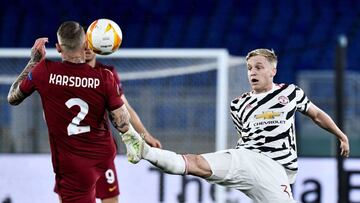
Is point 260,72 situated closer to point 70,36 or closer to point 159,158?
point 159,158

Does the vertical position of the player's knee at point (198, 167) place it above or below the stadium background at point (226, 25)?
below

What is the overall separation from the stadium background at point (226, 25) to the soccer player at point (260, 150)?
6.78 meters

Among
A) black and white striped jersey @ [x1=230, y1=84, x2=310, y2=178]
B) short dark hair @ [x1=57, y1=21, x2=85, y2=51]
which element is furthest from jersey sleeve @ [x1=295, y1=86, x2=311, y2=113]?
short dark hair @ [x1=57, y1=21, x2=85, y2=51]

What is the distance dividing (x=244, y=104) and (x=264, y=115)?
6.7 inches

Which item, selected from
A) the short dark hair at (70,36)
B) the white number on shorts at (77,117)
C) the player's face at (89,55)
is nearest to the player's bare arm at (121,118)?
the white number on shorts at (77,117)

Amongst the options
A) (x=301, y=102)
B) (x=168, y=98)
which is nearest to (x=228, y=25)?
(x=168, y=98)

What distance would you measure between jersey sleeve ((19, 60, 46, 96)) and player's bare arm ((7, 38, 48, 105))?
4cm

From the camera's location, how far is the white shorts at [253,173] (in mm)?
5766

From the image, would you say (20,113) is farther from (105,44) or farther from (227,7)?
(227,7)

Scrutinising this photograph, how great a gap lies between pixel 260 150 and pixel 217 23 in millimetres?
7978

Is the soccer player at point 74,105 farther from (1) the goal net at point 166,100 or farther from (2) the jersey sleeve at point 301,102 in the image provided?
(1) the goal net at point 166,100

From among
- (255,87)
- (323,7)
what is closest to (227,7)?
(323,7)

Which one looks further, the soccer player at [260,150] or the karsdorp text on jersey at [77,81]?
the soccer player at [260,150]

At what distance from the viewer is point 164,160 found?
218 inches
